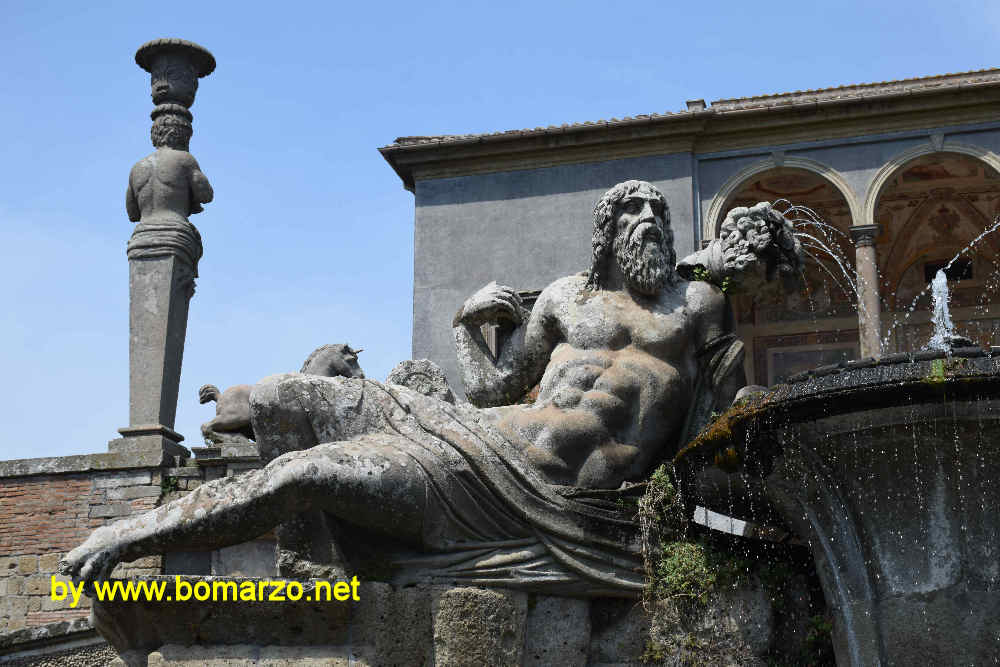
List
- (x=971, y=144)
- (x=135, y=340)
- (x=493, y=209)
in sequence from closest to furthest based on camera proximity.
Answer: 1. (x=135, y=340)
2. (x=971, y=144)
3. (x=493, y=209)

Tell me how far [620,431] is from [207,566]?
17.4ft

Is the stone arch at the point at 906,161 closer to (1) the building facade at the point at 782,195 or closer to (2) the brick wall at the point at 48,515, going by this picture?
(1) the building facade at the point at 782,195

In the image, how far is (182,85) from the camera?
52.3 ft

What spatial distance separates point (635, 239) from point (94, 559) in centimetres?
246

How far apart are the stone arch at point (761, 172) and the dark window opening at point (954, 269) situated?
317cm

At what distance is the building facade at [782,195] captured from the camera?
21.5m

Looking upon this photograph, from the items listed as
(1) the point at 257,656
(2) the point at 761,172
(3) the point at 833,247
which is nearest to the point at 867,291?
(2) the point at 761,172

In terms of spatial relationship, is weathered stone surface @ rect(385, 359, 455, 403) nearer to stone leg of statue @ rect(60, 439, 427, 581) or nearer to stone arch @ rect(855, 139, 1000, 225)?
stone leg of statue @ rect(60, 439, 427, 581)

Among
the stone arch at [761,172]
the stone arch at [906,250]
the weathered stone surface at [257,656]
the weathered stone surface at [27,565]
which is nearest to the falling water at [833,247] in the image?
the stone arch at [906,250]

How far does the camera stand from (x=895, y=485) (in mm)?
4363

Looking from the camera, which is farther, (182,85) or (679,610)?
(182,85)

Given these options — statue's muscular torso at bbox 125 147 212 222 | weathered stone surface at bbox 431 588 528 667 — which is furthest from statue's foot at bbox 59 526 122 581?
statue's muscular torso at bbox 125 147 212 222

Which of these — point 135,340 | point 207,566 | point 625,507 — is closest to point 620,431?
point 625,507

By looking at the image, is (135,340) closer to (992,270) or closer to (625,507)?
(625,507)
